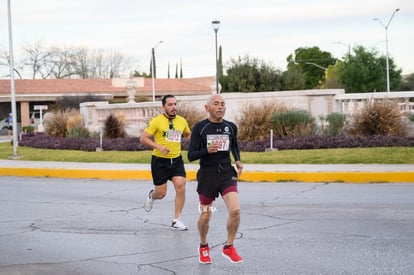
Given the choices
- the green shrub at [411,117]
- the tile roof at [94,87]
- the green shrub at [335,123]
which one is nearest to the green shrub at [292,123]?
the green shrub at [335,123]

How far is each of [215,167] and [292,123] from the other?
53.7 feet

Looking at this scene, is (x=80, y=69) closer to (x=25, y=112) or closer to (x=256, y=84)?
(x=25, y=112)

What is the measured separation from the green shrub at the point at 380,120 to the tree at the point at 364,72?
42.2 metres

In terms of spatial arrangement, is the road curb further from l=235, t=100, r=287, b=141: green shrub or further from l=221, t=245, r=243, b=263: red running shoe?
l=221, t=245, r=243, b=263: red running shoe

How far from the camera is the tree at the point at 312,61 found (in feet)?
317

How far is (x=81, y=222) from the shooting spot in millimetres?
10516

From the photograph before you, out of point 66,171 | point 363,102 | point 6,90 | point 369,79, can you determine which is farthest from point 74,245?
point 6,90

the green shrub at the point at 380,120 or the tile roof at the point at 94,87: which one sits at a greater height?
the tile roof at the point at 94,87

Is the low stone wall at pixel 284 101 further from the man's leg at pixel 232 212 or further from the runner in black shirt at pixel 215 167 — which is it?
the man's leg at pixel 232 212

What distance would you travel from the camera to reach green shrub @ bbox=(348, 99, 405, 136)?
2216cm

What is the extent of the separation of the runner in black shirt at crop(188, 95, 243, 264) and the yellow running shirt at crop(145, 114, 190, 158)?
222cm

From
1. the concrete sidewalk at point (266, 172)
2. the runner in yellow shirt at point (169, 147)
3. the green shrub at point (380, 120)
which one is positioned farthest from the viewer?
the green shrub at point (380, 120)

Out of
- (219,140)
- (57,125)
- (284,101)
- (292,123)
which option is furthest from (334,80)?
(219,140)

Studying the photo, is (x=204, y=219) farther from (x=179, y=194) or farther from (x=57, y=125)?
(x=57, y=125)
